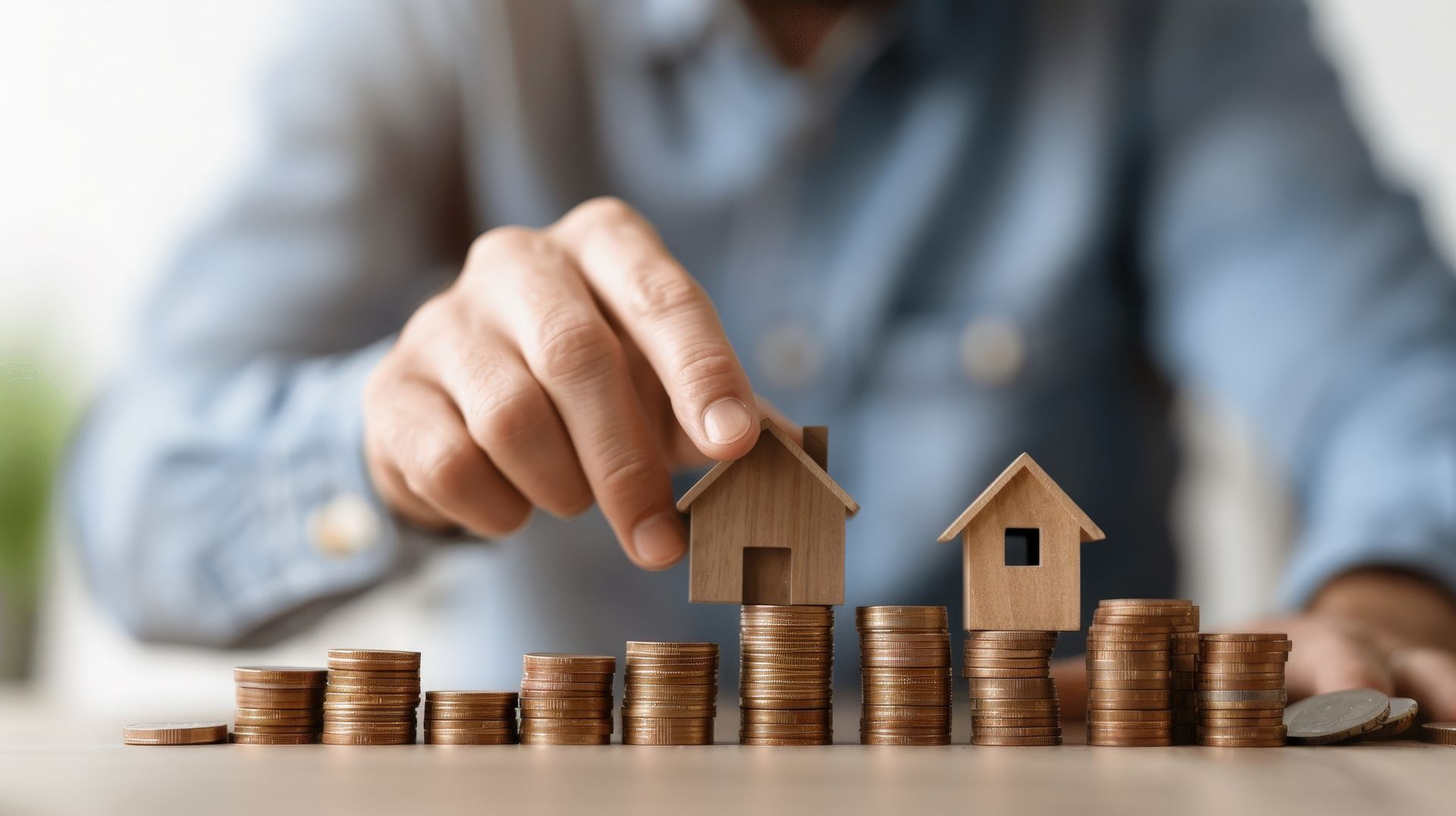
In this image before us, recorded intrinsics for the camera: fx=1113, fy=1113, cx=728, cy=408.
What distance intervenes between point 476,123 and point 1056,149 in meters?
1.17

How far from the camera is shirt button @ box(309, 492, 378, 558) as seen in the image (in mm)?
1554

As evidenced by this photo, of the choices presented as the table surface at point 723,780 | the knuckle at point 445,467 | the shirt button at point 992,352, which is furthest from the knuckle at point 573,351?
the shirt button at point 992,352

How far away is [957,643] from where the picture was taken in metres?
2.24

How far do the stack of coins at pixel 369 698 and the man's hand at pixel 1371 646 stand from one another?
0.74 m

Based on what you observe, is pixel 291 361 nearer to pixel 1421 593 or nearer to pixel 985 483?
pixel 985 483

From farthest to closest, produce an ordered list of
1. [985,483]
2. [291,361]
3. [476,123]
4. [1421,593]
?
[476,123] → [985,483] → [291,361] → [1421,593]

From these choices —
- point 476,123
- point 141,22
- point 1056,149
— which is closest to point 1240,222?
point 1056,149

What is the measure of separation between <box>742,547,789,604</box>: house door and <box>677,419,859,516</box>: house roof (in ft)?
0.24

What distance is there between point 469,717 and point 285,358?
3.81 ft

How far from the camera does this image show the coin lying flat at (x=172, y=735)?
1.03 meters

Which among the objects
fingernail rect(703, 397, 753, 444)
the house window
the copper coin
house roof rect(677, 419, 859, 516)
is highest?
fingernail rect(703, 397, 753, 444)

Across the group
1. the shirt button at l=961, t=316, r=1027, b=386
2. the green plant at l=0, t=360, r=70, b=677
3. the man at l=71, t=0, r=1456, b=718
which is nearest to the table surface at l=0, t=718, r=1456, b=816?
the man at l=71, t=0, r=1456, b=718

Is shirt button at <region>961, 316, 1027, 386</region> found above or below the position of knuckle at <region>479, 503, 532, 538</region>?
above

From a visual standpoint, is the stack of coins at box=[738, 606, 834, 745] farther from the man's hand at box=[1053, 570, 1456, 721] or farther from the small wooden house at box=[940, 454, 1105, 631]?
the man's hand at box=[1053, 570, 1456, 721]
